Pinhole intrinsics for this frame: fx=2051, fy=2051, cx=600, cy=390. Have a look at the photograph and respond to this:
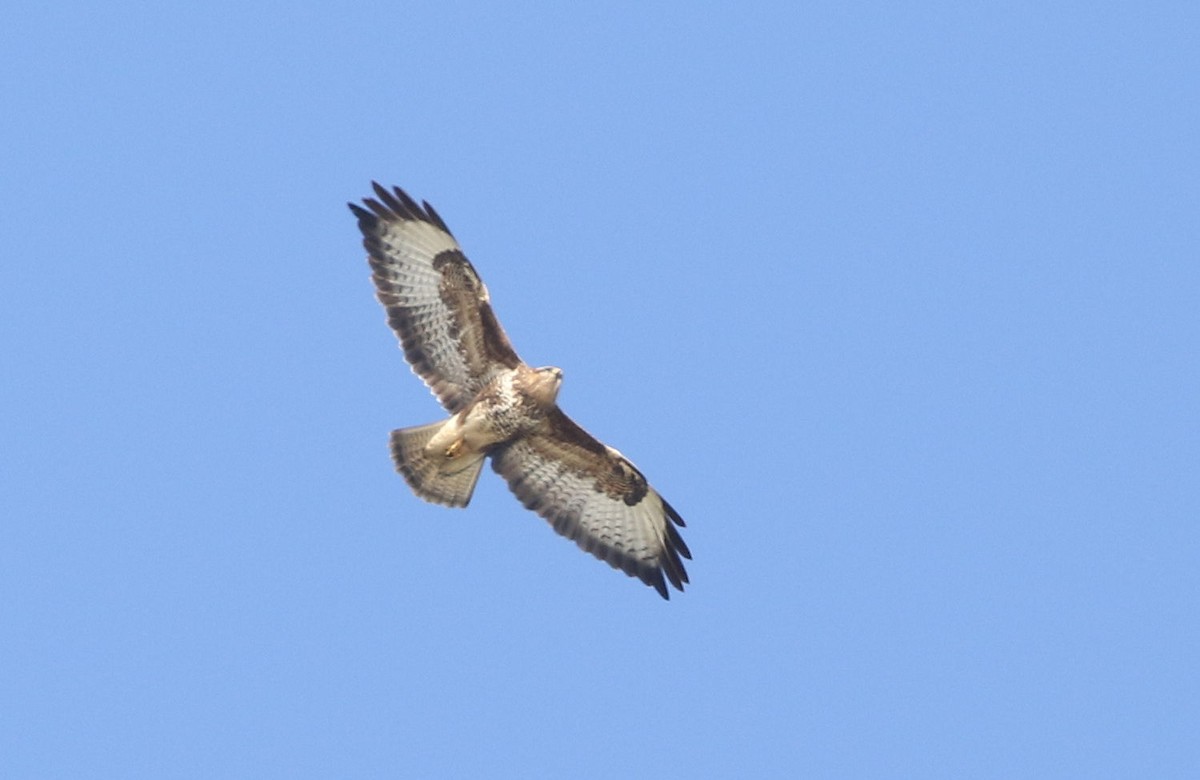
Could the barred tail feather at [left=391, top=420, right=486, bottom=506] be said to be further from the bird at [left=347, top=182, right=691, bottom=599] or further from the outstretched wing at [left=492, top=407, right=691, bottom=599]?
the outstretched wing at [left=492, top=407, right=691, bottom=599]

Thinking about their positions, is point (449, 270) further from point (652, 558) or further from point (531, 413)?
point (652, 558)

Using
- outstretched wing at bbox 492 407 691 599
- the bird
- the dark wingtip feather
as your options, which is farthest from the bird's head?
the dark wingtip feather

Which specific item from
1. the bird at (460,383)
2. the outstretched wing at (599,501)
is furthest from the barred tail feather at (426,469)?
the outstretched wing at (599,501)

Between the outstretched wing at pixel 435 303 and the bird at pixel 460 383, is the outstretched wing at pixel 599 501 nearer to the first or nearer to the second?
the bird at pixel 460 383

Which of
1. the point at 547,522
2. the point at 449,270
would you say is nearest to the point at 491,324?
the point at 449,270

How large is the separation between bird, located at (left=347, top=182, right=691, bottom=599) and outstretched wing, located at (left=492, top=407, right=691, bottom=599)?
1 centimetres

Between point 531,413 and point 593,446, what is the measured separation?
2.04 feet

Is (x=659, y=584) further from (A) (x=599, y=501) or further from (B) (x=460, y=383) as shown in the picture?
(B) (x=460, y=383)

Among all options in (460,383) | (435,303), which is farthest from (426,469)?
(435,303)

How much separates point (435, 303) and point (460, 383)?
61cm

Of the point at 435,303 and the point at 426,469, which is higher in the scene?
the point at 435,303

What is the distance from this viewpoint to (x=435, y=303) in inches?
587

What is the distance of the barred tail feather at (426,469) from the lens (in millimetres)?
14977

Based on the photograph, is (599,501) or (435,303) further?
(599,501)
